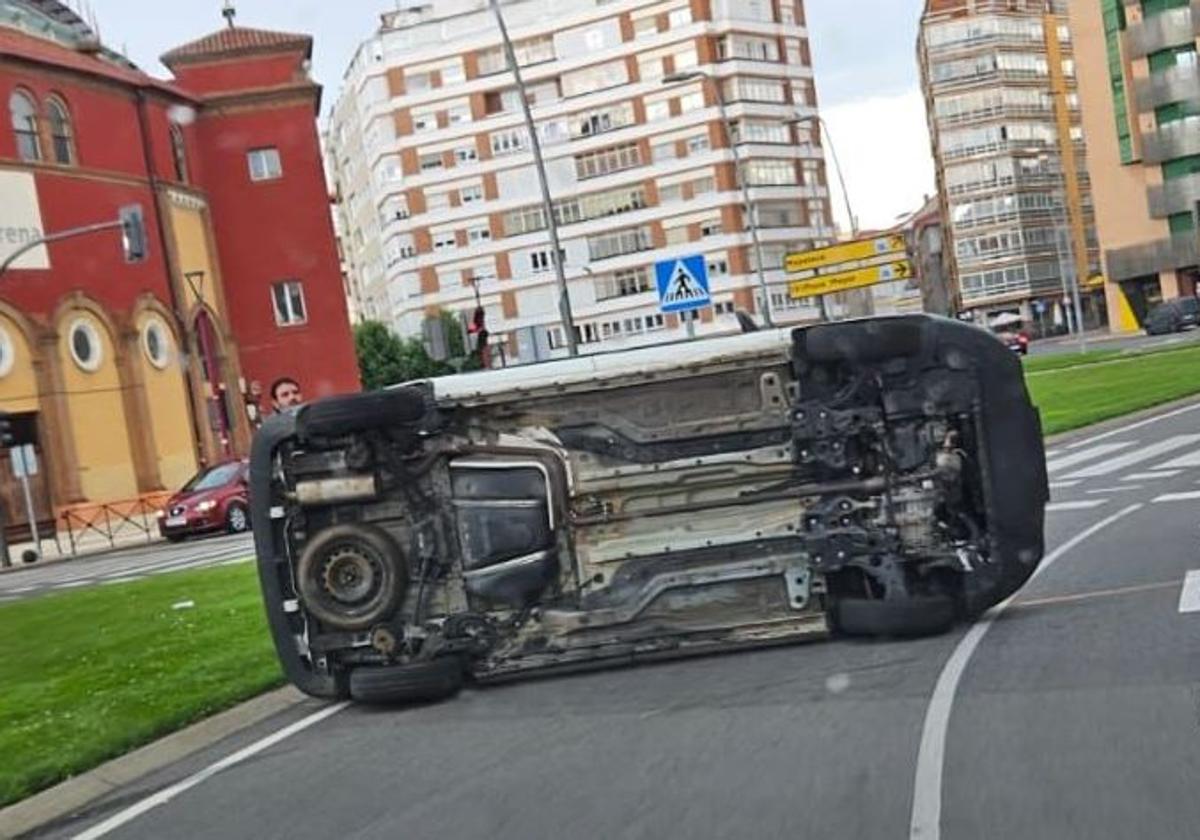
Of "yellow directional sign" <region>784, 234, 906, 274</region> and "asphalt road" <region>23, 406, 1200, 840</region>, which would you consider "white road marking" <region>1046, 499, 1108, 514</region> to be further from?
"yellow directional sign" <region>784, 234, 906, 274</region>

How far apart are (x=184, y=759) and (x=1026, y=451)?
5.05 m

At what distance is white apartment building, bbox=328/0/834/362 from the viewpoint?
282 ft

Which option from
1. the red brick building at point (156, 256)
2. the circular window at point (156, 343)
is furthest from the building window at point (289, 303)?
the circular window at point (156, 343)

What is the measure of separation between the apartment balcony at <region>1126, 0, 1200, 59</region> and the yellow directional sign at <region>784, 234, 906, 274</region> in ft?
154

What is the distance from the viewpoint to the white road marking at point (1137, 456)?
59.4 ft

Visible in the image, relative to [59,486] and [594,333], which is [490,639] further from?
[594,333]

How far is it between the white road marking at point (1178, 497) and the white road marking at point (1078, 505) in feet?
1.88

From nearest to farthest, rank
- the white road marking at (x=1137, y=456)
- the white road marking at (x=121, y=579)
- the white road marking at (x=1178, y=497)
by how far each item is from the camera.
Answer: the white road marking at (x=1178, y=497), the white road marking at (x=1137, y=456), the white road marking at (x=121, y=579)

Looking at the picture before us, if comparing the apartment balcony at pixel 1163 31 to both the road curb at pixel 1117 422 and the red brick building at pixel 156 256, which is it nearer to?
the red brick building at pixel 156 256

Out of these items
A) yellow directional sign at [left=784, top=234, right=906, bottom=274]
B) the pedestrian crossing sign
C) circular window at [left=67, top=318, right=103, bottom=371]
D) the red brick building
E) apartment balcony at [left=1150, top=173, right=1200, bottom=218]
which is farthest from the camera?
apartment balcony at [left=1150, top=173, right=1200, bottom=218]

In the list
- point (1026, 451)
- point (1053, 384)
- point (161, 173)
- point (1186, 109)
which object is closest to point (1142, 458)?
point (1026, 451)

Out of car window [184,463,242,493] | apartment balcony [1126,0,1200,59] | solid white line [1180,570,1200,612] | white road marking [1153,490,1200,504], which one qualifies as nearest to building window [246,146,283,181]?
car window [184,463,242,493]

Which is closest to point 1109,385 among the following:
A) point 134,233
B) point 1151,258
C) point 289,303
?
point 134,233

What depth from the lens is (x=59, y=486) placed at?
41.8m
